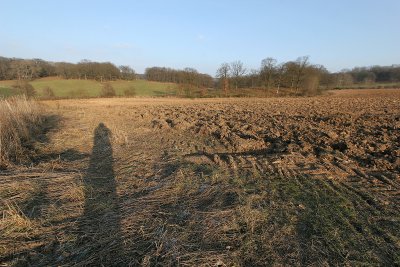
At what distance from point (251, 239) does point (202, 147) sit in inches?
213

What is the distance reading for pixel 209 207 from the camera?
14.8 feet

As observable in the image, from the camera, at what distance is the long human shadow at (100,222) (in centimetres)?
333

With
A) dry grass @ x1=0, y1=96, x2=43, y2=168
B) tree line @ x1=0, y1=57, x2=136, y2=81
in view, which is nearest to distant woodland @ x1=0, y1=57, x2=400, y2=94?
tree line @ x1=0, y1=57, x2=136, y2=81

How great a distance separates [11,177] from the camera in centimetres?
561

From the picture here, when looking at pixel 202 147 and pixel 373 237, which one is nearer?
pixel 373 237

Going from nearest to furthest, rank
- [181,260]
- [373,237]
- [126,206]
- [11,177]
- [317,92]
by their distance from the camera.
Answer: [181,260] → [373,237] → [126,206] → [11,177] → [317,92]

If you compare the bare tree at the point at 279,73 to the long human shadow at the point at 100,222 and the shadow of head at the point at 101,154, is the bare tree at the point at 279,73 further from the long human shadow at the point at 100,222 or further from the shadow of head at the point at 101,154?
the long human shadow at the point at 100,222

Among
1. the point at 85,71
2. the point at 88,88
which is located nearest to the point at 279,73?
the point at 88,88

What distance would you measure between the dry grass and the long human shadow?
2501 mm

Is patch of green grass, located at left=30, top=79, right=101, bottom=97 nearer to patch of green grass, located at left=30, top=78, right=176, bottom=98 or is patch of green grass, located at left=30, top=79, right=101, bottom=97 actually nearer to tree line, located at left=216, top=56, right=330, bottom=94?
patch of green grass, located at left=30, top=78, right=176, bottom=98

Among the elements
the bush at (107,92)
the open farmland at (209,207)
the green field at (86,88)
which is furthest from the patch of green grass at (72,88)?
the open farmland at (209,207)

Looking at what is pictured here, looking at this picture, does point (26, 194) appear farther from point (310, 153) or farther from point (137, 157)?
point (310, 153)

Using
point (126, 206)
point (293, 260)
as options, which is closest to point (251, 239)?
point (293, 260)

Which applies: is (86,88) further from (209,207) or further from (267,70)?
(209,207)
